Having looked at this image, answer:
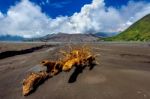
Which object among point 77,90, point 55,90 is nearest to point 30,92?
point 55,90

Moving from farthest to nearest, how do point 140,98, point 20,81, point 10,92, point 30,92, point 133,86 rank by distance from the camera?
point 20,81 < point 10,92 < point 30,92 < point 133,86 < point 140,98

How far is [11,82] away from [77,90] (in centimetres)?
828

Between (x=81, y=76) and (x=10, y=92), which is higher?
(x=81, y=76)

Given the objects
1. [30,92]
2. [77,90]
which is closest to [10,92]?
[30,92]

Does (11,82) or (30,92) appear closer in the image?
(30,92)

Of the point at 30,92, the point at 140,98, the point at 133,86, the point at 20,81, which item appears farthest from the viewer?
the point at 20,81

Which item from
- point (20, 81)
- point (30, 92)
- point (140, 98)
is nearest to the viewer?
point (140, 98)

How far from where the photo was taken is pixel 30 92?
57.9ft

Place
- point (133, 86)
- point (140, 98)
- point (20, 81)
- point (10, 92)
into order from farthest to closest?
1. point (20, 81)
2. point (10, 92)
3. point (133, 86)
4. point (140, 98)

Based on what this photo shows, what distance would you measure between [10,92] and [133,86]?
341 inches

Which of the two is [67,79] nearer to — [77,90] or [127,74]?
[77,90]

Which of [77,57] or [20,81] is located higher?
A: [77,57]

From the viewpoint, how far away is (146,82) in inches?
665

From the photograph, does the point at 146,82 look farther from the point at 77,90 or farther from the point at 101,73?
the point at 77,90
